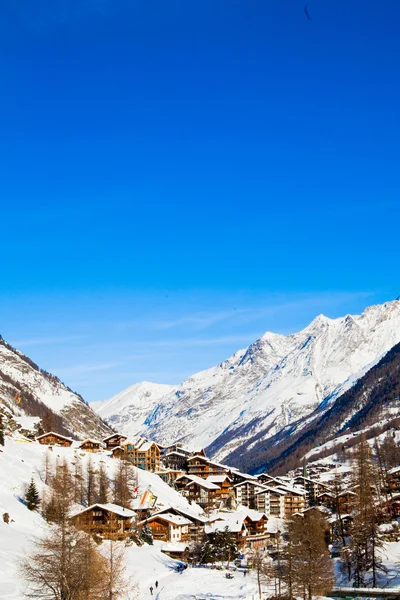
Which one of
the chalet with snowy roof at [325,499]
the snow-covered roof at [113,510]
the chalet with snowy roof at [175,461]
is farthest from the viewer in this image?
the chalet with snowy roof at [175,461]

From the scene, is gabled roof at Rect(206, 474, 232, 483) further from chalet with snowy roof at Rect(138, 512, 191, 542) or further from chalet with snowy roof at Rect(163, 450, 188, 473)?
chalet with snowy roof at Rect(138, 512, 191, 542)

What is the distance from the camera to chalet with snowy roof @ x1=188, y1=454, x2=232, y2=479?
174 m

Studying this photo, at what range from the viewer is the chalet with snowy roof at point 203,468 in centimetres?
17412

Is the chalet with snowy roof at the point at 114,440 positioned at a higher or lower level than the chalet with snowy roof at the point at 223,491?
higher

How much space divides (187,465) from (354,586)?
358 feet

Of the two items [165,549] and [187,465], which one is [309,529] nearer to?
[165,549]

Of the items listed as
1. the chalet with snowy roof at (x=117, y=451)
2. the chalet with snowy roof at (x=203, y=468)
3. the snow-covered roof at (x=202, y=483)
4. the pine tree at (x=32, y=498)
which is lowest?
the pine tree at (x=32, y=498)

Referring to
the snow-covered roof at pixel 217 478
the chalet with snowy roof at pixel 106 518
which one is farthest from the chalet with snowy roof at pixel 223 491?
the chalet with snowy roof at pixel 106 518

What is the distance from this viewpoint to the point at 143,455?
16738cm

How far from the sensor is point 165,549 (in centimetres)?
9956

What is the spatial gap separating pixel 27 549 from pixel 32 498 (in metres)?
27.6

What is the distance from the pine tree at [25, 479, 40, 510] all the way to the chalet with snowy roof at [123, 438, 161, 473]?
6798cm

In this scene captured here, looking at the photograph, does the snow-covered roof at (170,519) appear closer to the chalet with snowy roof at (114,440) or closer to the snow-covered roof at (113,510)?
the snow-covered roof at (113,510)

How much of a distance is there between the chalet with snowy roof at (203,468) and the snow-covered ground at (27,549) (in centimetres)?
5032
